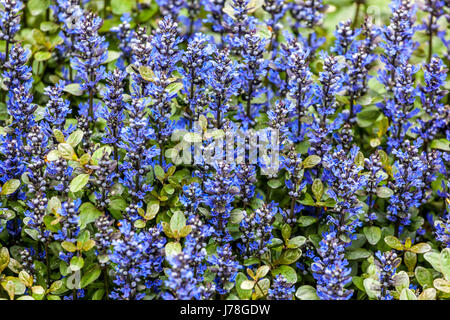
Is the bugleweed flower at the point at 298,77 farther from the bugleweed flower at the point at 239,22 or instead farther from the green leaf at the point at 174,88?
the green leaf at the point at 174,88

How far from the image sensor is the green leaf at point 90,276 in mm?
2846

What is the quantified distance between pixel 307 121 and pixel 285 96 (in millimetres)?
471

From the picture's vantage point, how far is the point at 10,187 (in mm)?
2977

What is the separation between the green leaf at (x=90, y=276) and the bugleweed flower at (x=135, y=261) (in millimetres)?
95

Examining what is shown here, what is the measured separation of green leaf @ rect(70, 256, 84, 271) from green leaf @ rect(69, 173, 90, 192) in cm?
35

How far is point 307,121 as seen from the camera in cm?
327

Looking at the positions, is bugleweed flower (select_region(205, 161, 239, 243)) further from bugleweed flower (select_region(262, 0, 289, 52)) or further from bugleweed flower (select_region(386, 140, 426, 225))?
bugleweed flower (select_region(262, 0, 289, 52))

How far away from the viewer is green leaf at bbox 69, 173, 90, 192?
2.76 metres

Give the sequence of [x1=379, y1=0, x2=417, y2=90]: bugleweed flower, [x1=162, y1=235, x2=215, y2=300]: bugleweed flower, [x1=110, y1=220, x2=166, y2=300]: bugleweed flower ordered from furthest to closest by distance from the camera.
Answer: [x1=379, y1=0, x2=417, y2=90]: bugleweed flower < [x1=110, y1=220, x2=166, y2=300]: bugleweed flower < [x1=162, y1=235, x2=215, y2=300]: bugleweed flower

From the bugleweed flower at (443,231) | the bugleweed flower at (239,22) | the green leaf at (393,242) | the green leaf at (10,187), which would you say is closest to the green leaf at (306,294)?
the green leaf at (393,242)

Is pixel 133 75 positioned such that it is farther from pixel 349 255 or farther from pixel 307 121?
pixel 349 255

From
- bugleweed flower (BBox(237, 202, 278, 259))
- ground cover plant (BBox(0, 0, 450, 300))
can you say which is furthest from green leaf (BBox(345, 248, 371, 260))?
bugleweed flower (BBox(237, 202, 278, 259))
